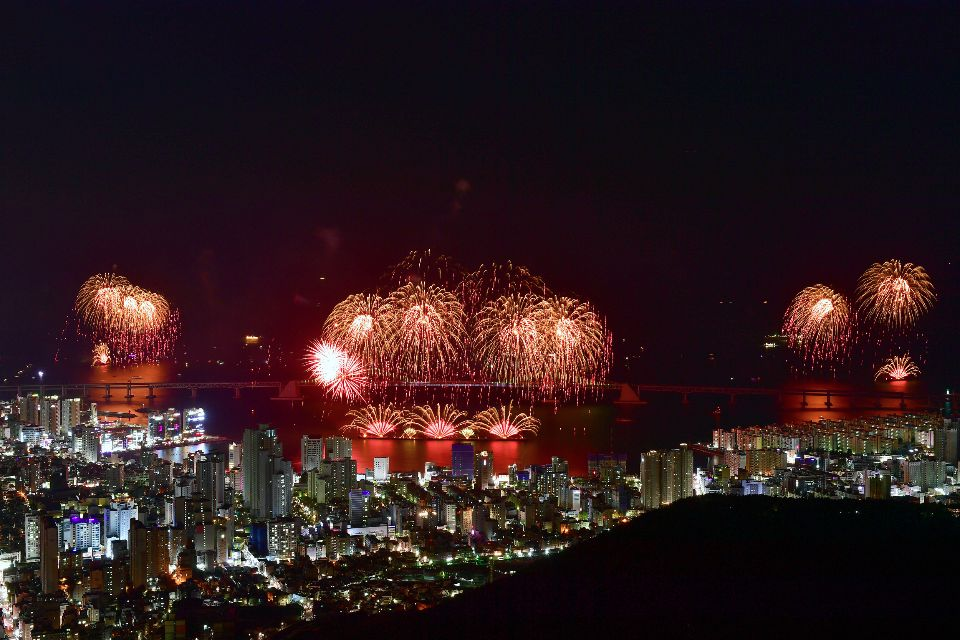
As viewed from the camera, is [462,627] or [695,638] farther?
[462,627]

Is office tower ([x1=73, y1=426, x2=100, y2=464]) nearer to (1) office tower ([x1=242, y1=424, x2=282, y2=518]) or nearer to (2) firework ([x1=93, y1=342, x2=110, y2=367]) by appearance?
(1) office tower ([x1=242, y1=424, x2=282, y2=518])

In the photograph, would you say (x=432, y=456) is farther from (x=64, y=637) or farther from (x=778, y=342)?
(x=778, y=342)

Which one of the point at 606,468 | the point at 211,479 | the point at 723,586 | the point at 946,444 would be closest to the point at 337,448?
the point at 211,479

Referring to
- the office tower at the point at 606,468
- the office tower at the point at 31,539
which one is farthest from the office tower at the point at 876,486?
the office tower at the point at 31,539

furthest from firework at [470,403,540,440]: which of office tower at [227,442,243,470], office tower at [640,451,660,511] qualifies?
office tower at [640,451,660,511]

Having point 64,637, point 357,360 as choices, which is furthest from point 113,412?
point 64,637

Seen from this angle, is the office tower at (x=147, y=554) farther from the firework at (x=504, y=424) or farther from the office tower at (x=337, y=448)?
the firework at (x=504, y=424)
